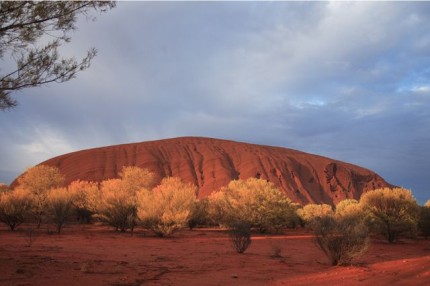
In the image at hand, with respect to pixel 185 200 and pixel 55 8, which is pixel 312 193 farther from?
pixel 55 8

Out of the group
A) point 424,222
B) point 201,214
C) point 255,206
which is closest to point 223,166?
point 201,214

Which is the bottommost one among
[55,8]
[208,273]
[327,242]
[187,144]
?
[208,273]

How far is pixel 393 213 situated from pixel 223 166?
155ft

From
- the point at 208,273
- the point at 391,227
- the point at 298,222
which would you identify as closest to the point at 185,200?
the point at 391,227

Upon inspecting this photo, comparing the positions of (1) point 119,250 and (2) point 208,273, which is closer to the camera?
(2) point 208,273

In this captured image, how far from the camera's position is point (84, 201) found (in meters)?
35.2

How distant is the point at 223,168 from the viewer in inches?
2810

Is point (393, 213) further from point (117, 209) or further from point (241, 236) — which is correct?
point (117, 209)

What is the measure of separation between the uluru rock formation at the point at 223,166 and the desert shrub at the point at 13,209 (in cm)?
3662

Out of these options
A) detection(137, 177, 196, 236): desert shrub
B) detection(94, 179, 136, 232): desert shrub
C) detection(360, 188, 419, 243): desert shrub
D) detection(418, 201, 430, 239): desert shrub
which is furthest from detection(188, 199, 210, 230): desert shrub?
detection(418, 201, 430, 239): desert shrub

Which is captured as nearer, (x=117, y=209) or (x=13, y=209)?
(x=13, y=209)

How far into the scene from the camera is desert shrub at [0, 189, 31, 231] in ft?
88.1

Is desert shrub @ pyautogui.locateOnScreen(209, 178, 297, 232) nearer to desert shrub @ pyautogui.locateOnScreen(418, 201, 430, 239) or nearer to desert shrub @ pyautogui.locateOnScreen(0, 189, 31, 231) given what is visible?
desert shrub @ pyautogui.locateOnScreen(418, 201, 430, 239)

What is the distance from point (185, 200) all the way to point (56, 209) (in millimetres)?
8545
